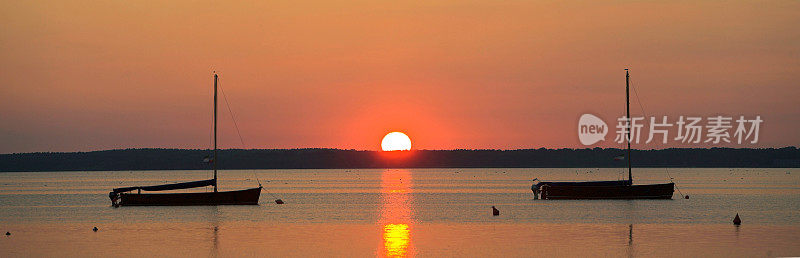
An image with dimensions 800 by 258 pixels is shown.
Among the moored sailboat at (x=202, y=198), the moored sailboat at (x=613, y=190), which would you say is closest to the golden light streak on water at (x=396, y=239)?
the moored sailboat at (x=202, y=198)

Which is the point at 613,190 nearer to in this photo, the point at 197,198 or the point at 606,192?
the point at 606,192

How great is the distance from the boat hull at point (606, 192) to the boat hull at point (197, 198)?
2842 centimetres

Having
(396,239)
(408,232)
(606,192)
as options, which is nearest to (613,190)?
(606,192)

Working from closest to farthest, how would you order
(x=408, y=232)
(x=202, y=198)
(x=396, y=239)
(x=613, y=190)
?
(x=396, y=239), (x=408, y=232), (x=202, y=198), (x=613, y=190)

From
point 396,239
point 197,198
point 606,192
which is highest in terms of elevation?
point 606,192

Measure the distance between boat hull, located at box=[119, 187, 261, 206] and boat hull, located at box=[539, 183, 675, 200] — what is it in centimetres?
2842

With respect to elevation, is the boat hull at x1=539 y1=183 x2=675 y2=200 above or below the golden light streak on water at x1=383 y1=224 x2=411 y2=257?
above

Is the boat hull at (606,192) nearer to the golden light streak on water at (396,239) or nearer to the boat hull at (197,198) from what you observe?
the boat hull at (197,198)

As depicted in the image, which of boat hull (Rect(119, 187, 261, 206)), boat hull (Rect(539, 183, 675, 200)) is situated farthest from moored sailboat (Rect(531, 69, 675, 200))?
boat hull (Rect(119, 187, 261, 206))

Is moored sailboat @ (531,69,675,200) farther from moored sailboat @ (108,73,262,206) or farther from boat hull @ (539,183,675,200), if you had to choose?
moored sailboat @ (108,73,262,206)

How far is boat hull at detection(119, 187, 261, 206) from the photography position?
77250 mm

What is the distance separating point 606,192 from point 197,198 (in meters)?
36.1

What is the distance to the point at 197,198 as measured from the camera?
77875 mm

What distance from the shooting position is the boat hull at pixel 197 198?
77.2 meters
